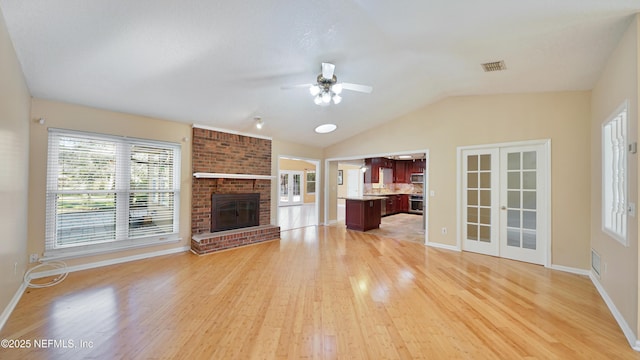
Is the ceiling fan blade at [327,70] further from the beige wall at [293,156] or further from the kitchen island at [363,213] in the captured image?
the kitchen island at [363,213]

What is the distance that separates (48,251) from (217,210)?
91.9 inches

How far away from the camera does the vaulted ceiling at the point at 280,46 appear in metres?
2.24

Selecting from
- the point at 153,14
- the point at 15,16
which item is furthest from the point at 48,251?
the point at 153,14

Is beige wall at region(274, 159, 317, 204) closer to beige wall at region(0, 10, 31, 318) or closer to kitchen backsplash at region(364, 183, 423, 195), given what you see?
kitchen backsplash at region(364, 183, 423, 195)

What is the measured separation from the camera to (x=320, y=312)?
8.36 ft

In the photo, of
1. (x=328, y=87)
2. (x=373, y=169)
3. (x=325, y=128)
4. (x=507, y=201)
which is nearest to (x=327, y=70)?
(x=328, y=87)

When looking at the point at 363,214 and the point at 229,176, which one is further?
the point at 363,214

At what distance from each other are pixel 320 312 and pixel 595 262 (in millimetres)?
3683

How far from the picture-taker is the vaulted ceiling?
7.35 feet

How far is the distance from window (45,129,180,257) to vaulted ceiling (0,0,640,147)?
0.65 metres

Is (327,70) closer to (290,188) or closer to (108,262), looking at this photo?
(108,262)

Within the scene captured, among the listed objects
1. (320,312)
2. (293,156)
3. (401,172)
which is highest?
(293,156)

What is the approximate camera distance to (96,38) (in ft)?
7.95

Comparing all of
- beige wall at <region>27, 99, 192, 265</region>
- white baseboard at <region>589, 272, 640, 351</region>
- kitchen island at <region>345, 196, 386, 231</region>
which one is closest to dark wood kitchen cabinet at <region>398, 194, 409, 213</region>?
kitchen island at <region>345, 196, 386, 231</region>
